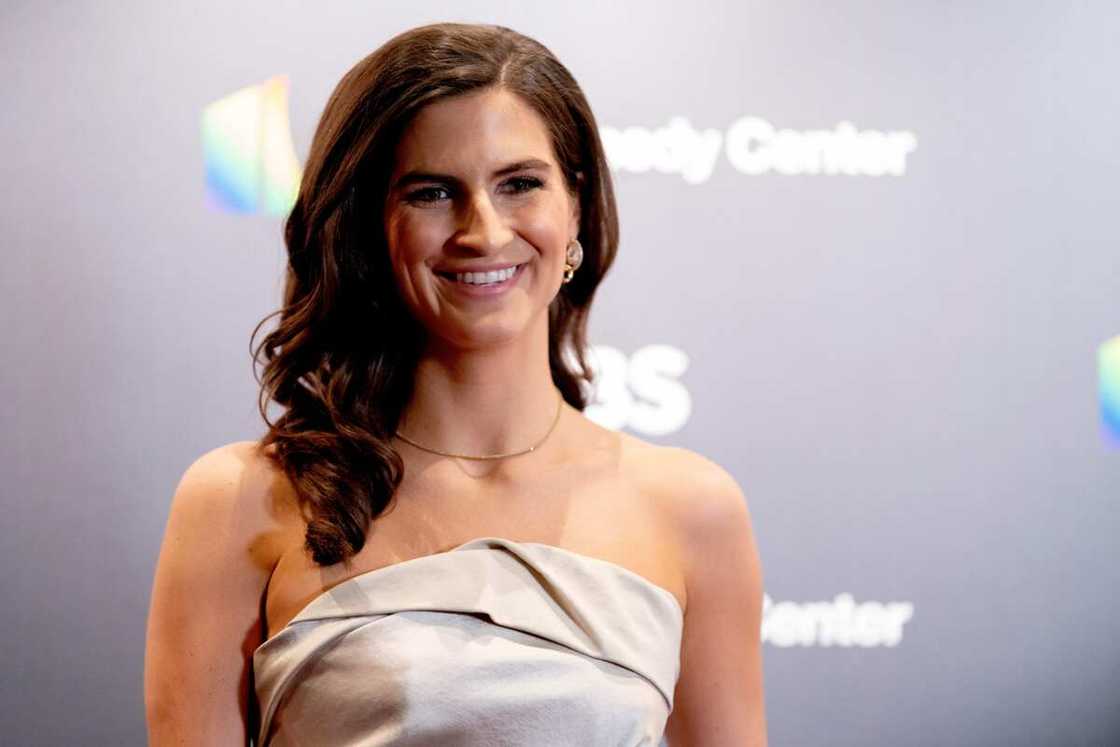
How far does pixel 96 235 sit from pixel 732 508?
163 cm

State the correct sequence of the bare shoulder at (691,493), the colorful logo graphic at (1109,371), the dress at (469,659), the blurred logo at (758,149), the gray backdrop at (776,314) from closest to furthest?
the dress at (469,659)
the bare shoulder at (691,493)
the gray backdrop at (776,314)
the blurred logo at (758,149)
the colorful logo graphic at (1109,371)

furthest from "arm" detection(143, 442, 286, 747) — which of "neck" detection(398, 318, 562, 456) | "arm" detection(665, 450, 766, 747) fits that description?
"arm" detection(665, 450, 766, 747)

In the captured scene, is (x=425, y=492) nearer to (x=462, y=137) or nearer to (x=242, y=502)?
(x=242, y=502)

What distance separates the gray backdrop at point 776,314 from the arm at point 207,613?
1.33m

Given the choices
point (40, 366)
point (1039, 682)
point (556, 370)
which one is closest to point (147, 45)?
point (40, 366)

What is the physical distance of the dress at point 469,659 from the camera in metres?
1.58

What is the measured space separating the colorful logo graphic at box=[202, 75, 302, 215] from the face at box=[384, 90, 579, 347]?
136 centimetres

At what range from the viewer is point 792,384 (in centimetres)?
310

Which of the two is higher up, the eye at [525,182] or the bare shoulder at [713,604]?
the eye at [525,182]

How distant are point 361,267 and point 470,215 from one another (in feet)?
0.59

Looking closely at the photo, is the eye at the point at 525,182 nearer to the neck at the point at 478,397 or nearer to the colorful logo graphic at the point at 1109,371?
the neck at the point at 478,397

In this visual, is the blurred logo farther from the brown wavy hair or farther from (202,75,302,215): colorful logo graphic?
the brown wavy hair

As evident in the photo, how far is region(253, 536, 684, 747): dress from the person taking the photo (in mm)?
1576

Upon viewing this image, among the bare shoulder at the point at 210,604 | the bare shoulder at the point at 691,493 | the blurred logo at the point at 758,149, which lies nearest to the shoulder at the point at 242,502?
the bare shoulder at the point at 210,604
